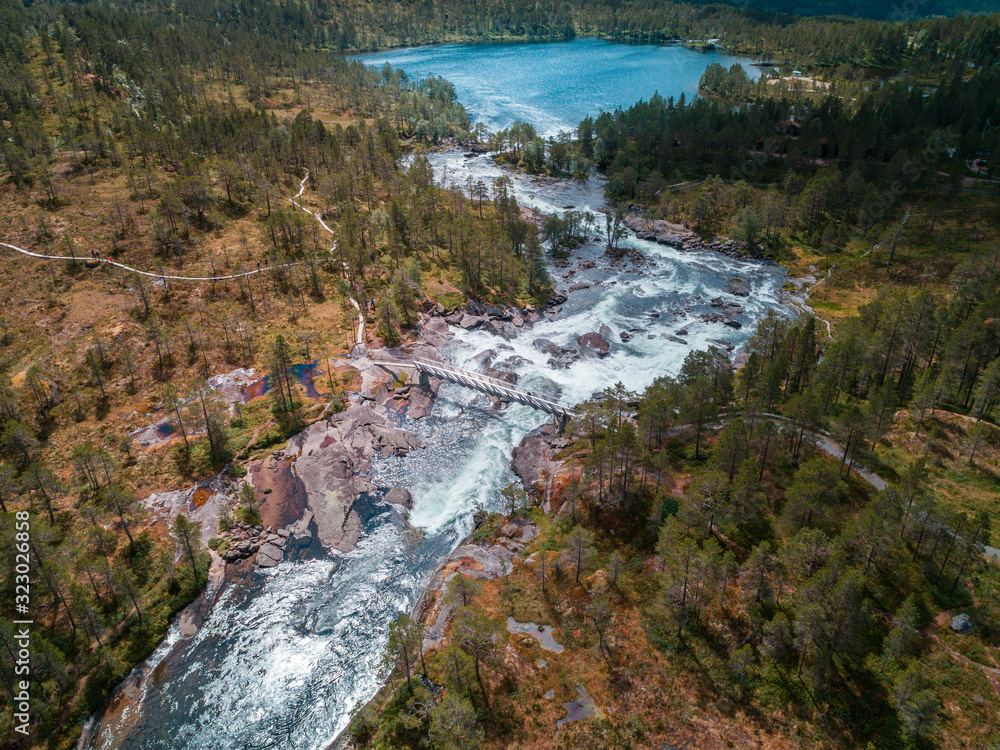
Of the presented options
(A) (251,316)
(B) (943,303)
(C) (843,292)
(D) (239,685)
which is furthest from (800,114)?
(D) (239,685)

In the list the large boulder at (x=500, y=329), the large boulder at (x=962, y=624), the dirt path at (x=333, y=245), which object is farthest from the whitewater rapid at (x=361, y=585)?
the large boulder at (x=962, y=624)

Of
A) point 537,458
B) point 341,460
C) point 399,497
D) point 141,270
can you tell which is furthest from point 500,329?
point 141,270

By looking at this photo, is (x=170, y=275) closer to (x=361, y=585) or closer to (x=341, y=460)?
(x=341, y=460)

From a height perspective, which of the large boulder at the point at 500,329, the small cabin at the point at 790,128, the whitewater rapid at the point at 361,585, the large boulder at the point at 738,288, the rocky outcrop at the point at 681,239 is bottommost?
the whitewater rapid at the point at 361,585

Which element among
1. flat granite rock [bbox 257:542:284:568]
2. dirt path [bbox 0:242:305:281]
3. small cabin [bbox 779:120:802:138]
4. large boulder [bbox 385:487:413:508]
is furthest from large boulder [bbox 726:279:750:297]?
flat granite rock [bbox 257:542:284:568]

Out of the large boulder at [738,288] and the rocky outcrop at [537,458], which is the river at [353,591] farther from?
the large boulder at [738,288]

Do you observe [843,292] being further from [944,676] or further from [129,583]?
[129,583]
